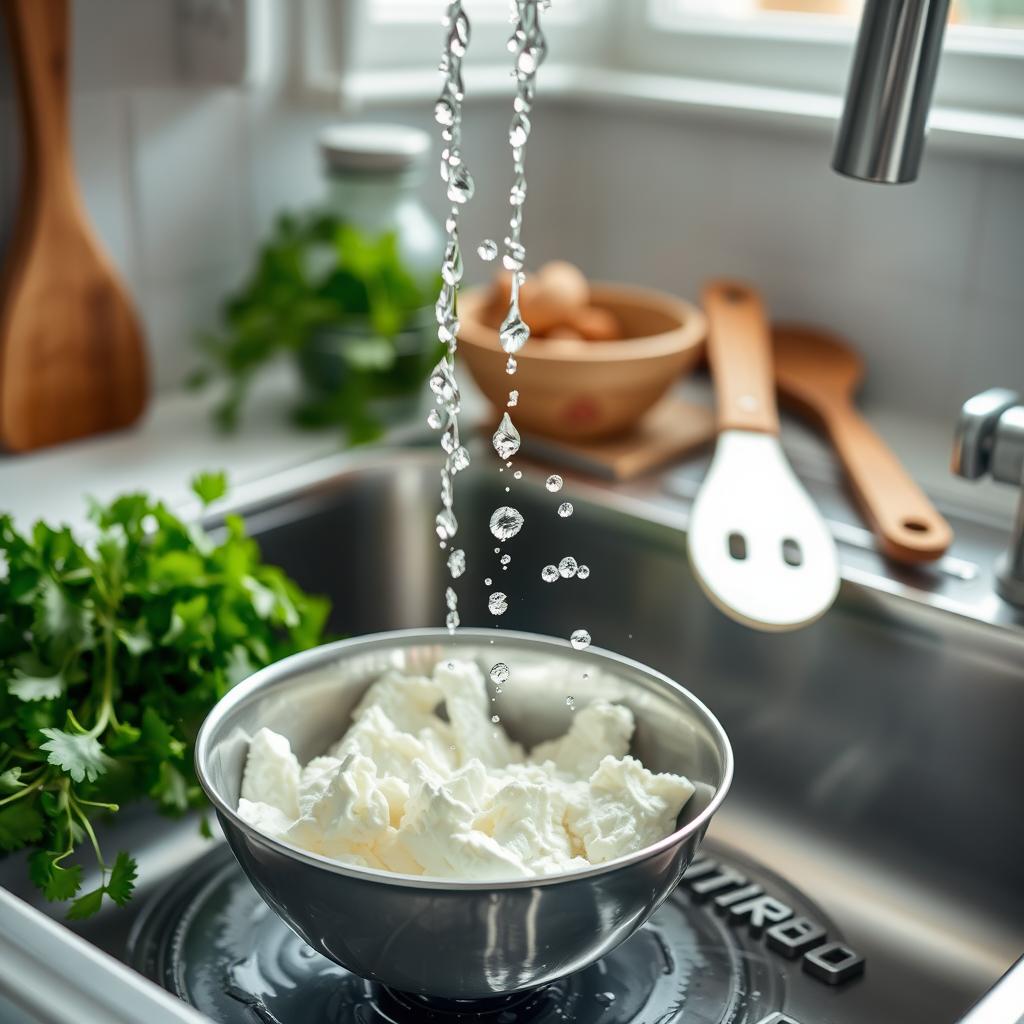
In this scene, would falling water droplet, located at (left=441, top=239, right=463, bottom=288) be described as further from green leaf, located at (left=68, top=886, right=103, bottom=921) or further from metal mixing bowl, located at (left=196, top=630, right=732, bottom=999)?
green leaf, located at (left=68, top=886, right=103, bottom=921)

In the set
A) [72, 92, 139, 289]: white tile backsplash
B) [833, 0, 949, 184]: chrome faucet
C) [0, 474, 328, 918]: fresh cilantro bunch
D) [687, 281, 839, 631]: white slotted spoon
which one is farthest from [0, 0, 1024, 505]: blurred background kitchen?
[0, 474, 328, 918]: fresh cilantro bunch

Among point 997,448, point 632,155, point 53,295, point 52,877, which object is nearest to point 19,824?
point 52,877

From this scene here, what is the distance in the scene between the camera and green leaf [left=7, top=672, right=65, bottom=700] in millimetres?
684

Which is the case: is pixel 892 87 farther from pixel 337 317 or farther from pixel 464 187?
pixel 337 317

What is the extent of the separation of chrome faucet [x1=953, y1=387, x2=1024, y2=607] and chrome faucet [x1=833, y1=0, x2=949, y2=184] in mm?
160

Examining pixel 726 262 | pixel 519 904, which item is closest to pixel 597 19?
pixel 726 262

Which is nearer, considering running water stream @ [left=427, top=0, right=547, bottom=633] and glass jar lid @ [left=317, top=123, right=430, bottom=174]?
running water stream @ [left=427, top=0, right=547, bottom=633]

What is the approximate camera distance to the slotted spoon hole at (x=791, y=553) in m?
0.92

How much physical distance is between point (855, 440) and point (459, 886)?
0.64 meters

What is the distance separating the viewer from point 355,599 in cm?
110

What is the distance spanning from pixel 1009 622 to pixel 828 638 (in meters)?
0.12

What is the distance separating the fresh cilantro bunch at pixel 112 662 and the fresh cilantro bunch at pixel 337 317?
1.00 ft

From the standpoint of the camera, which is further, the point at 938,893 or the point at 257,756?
the point at 938,893

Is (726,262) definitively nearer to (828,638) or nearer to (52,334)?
(828,638)
